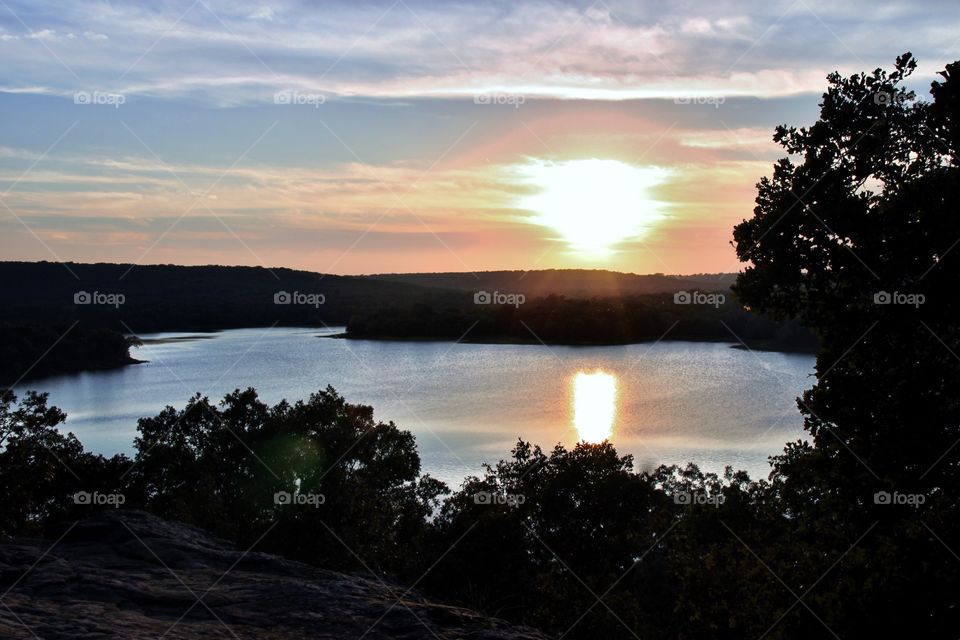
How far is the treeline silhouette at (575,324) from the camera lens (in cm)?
9744

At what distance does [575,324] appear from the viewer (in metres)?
98.3

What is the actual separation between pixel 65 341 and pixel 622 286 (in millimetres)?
117123

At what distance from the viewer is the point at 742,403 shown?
56031mm

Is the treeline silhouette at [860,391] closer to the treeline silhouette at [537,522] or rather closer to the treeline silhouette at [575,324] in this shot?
the treeline silhouette at [537,522]

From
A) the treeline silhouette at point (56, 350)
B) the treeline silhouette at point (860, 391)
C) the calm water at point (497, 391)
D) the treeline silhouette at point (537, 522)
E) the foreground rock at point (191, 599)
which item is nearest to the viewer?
the foreground rock at point (191, 599)

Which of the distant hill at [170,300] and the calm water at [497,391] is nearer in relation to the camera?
the calm water at [497,391]

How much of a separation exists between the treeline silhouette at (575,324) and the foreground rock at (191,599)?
8377 centimetres

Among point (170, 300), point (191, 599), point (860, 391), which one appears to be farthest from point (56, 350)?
point (860, 391)

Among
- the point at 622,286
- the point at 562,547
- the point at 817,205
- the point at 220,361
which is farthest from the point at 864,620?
the point at 622,286

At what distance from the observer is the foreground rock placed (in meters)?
6.40

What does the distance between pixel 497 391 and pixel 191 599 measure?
55.6m

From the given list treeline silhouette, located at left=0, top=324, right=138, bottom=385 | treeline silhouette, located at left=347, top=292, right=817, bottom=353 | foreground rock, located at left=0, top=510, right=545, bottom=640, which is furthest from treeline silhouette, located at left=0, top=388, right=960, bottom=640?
treeline silhouette, located at left=347, top=292, right=817, bottom=353

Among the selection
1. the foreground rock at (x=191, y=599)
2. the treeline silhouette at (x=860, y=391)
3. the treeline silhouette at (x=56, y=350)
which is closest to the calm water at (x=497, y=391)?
the treeline silhouette at (x=56, y=350)

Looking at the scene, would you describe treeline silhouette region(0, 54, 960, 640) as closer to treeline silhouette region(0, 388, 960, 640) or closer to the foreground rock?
treeline silhouette region(0, 388, 960, 640)
